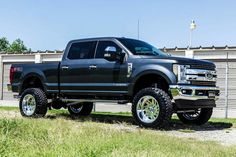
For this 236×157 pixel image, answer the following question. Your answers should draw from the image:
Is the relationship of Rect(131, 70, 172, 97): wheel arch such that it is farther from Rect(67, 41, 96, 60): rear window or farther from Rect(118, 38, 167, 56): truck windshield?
Rect(67, 41, 96, 60): rear window

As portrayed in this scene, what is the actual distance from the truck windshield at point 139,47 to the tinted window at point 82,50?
2.96 feet

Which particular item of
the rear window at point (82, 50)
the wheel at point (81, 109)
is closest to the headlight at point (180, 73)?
the rear window at point (82, 50)

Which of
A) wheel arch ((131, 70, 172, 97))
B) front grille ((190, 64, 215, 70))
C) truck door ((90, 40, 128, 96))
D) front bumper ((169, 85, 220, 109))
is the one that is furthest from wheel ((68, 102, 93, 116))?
front grille ((190, 64, 215, 70))

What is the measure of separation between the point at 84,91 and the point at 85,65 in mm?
648

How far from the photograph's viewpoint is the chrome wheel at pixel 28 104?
41.9ft

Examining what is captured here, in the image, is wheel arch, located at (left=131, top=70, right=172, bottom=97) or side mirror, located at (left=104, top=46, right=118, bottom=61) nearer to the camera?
wheel arch, located at (left=131, top=70, right=172, bottom=97)

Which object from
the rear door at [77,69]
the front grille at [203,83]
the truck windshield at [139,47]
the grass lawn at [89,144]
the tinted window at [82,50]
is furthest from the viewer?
the tinted window at [82,50]

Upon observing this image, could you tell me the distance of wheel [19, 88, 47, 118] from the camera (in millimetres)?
12516

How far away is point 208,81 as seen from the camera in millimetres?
10828

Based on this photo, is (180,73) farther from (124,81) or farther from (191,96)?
(124,81)

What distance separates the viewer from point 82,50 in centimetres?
1233

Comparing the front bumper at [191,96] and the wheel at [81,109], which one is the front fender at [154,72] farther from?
the wheel at [81,109]

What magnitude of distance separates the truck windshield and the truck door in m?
0.26

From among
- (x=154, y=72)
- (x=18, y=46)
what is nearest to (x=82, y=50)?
(x=154, y=72)
